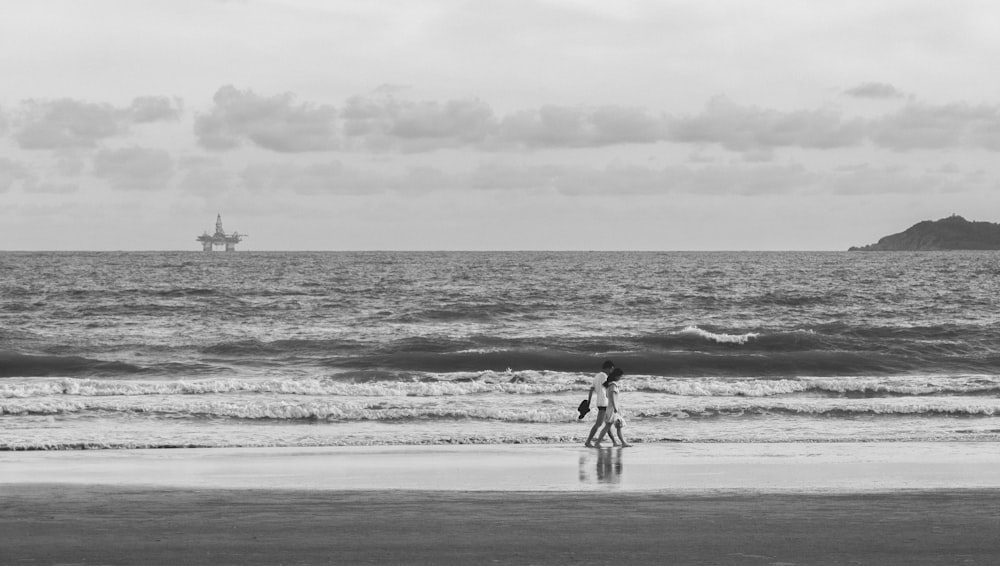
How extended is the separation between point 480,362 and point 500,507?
23197 mm

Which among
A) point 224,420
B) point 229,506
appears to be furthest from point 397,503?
point 224,420

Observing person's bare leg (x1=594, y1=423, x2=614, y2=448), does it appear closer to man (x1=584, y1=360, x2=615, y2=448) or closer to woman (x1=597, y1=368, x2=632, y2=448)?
woman (x1=597, y1=368, x2=632, y2=448)

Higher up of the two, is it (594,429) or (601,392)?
(601,392)

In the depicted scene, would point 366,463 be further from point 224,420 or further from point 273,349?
point 273,349

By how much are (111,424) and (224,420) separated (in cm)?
210

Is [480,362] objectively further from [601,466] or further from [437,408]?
[601,466]

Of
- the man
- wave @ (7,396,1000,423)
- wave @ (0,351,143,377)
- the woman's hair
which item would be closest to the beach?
the man

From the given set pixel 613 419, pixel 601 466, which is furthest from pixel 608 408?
pixel 601 466

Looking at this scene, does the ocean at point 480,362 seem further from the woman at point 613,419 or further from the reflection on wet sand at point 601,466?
the reflection on wet sand at point 601,466

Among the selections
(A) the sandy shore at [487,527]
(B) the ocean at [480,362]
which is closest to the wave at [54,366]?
(B) the ocean at [480,362]

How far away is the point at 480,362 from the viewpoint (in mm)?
34844

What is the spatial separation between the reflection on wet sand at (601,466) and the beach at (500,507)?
0.14ft

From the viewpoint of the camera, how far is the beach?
378 inches

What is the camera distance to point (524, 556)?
9.42 m
